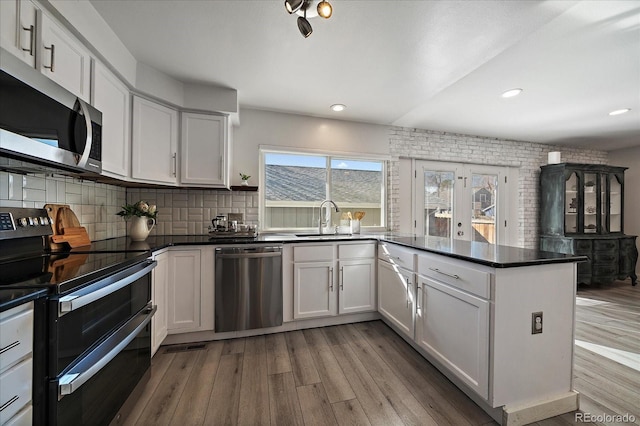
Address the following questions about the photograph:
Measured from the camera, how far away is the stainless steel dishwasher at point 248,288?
7.67 feet

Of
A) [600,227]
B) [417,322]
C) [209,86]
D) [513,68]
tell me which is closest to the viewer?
[417,322]

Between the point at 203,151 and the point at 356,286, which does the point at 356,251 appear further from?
the point at 203,151

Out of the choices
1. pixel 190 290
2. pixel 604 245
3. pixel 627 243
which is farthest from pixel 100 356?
pixel 627 243

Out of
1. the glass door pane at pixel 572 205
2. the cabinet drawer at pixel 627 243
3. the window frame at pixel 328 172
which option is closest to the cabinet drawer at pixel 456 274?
the window frame at pixel 328 172

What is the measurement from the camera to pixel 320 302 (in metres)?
2.62

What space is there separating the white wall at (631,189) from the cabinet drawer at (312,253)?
583 cm

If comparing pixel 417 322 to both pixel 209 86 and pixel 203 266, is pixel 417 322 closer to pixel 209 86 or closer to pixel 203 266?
pixel 203 266

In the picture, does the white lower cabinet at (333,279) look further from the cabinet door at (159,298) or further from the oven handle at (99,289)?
the oven handle at (99,289)

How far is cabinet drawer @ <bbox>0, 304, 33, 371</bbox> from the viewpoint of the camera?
0.72 metres

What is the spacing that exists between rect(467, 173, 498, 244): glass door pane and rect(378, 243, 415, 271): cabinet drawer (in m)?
2.32

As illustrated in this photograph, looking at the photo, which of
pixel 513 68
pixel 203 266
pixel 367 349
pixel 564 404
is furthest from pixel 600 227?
pixel 203 266

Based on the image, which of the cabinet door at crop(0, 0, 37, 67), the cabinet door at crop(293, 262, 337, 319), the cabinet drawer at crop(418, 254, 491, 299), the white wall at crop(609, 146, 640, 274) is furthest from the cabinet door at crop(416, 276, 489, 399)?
the white wall at crop(609, 146, 640, 274)

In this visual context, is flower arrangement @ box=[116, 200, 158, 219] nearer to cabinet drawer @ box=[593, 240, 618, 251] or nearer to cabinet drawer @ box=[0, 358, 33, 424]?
cabinet drawer @ box=[0, 358, 33, 424]

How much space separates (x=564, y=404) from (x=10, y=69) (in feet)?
10.5
